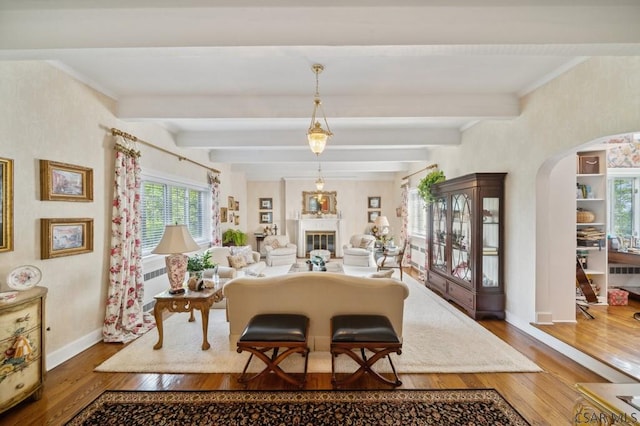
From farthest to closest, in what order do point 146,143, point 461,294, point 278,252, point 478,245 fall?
point 278,252
point 461,294
point 146,143
point 478,245

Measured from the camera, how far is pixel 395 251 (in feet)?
24.2

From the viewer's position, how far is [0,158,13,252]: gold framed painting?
8.11ft

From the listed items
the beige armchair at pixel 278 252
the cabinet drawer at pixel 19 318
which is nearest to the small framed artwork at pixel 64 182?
the cabinet drawer at pixel 19 318

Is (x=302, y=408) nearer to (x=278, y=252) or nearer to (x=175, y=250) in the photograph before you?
(x=175, y=250)

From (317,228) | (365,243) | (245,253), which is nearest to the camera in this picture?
(245,253)

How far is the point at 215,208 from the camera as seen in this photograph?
6.96 metres

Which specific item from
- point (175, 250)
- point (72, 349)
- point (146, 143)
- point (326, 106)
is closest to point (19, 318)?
point (72, 349)

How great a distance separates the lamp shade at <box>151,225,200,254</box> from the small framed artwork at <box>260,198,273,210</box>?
675cm

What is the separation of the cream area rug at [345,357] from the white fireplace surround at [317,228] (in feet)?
19.6

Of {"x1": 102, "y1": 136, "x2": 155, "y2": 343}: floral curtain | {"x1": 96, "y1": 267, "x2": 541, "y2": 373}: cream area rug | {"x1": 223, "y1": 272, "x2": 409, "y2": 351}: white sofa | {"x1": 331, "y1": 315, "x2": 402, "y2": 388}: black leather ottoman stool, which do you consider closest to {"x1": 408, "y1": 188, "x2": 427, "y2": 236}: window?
{"x1": 96, "y1": 267, "x2": 541, "y2": 373}: cream area rug

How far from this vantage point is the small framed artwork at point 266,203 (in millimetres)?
10148

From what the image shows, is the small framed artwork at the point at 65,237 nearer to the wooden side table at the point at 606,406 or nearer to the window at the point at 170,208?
the window at the point at 170,208

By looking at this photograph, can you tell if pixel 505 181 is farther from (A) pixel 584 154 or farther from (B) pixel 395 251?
(B) pixel 395 251

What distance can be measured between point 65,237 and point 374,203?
28.3 ft
